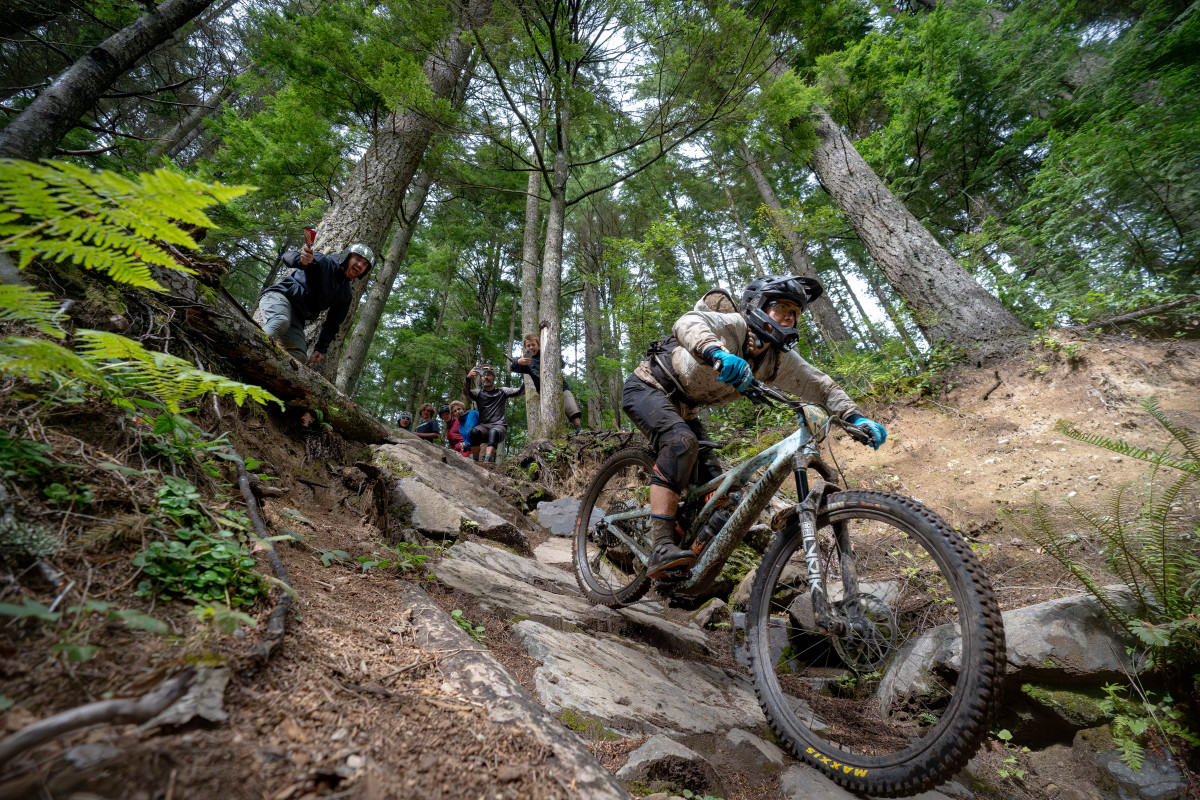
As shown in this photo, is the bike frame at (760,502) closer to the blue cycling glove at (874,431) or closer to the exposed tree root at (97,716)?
the blue cycling glove at (874,431)

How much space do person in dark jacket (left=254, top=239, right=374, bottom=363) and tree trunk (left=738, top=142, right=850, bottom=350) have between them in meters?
8.75

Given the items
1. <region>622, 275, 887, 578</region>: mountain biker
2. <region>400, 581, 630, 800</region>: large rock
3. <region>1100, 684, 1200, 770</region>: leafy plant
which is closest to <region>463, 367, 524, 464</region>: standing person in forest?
<region>622, 275, 887, 578</region>: mountain biker

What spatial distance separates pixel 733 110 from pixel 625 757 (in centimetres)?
808

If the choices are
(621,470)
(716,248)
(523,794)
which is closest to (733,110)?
(621,470)

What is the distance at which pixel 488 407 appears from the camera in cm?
939

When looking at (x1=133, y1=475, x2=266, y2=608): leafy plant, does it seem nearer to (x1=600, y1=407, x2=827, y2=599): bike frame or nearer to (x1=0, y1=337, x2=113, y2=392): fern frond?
(x1=0, y1=337, x2=113, y2=392): fern frond

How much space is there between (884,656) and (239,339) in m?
3.99

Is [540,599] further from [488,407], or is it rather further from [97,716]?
[488,407]

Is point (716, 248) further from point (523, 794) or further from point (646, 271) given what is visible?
point (523, 794)

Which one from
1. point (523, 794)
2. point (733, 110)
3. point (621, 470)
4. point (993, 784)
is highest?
point (733, 110)

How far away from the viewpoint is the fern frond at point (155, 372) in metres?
1.38

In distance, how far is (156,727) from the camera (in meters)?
0.69

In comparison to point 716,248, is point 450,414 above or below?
below

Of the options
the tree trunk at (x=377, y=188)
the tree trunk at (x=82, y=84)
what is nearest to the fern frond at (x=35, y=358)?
the tree trunk at (x=82, y=84)
